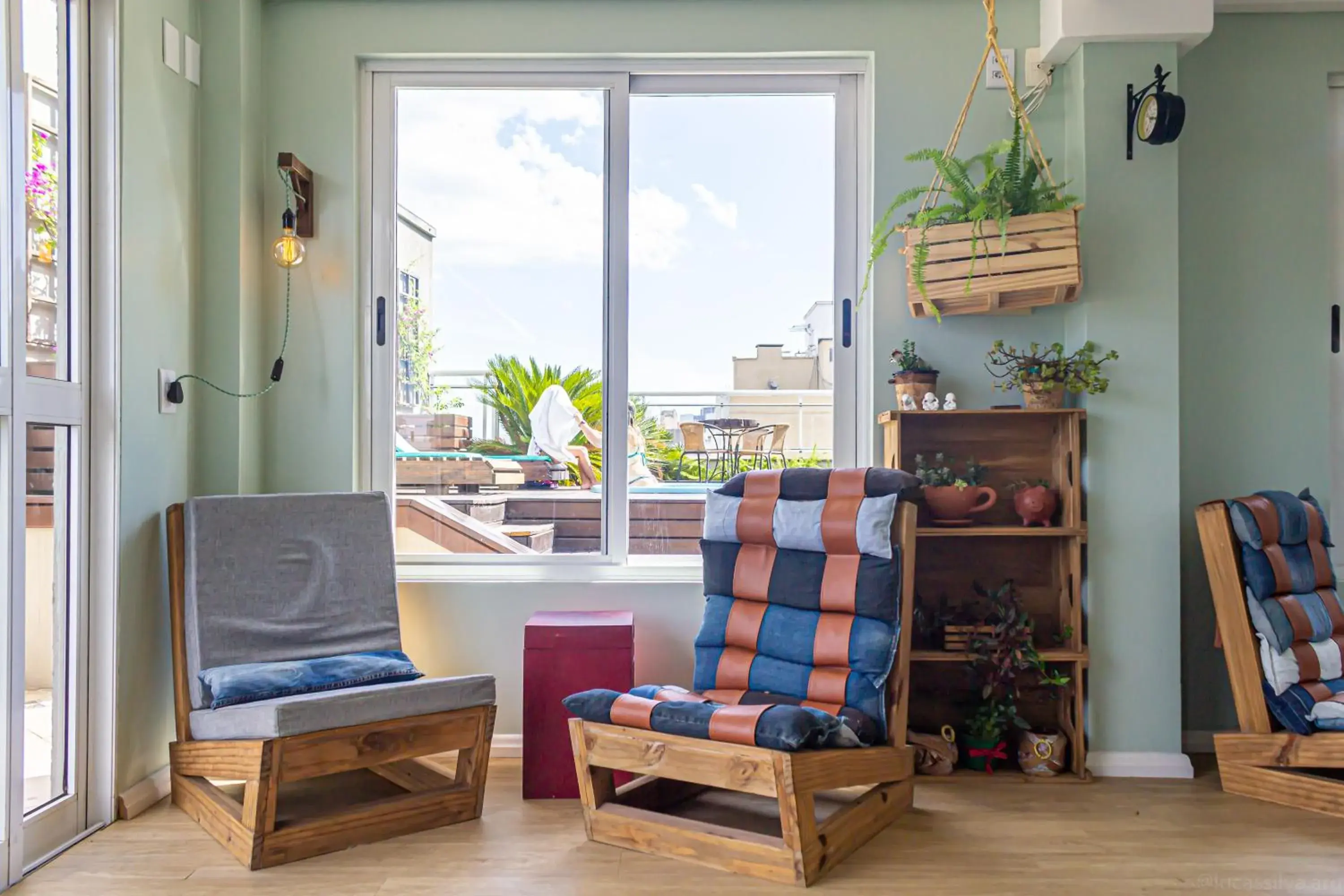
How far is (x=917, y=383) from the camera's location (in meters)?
2.84

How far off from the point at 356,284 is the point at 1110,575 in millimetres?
2599

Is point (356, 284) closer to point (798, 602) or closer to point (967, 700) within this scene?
point (798, 602)

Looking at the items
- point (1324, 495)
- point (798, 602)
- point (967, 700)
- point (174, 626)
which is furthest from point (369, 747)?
point (1324, 495)

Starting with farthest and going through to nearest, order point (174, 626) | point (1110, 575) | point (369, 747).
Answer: point (1110, 575) < point (174, 626) < point (369, 747)

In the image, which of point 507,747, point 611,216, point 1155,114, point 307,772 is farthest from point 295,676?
point 1155,114

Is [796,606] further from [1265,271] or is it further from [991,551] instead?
[1265,271]

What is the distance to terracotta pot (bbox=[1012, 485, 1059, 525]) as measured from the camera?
276cm

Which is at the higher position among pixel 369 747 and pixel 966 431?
pixel 966 431

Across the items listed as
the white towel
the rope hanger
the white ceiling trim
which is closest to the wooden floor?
the white towel

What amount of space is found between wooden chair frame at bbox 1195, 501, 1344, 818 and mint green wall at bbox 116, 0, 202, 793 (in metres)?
3.01

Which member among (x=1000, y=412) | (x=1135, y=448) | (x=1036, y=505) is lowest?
(x=1036, y=505)

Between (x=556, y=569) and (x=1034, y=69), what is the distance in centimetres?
228

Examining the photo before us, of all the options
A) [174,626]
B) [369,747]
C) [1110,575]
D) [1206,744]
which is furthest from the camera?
[1206,744]

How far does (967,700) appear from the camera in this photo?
115 inches
